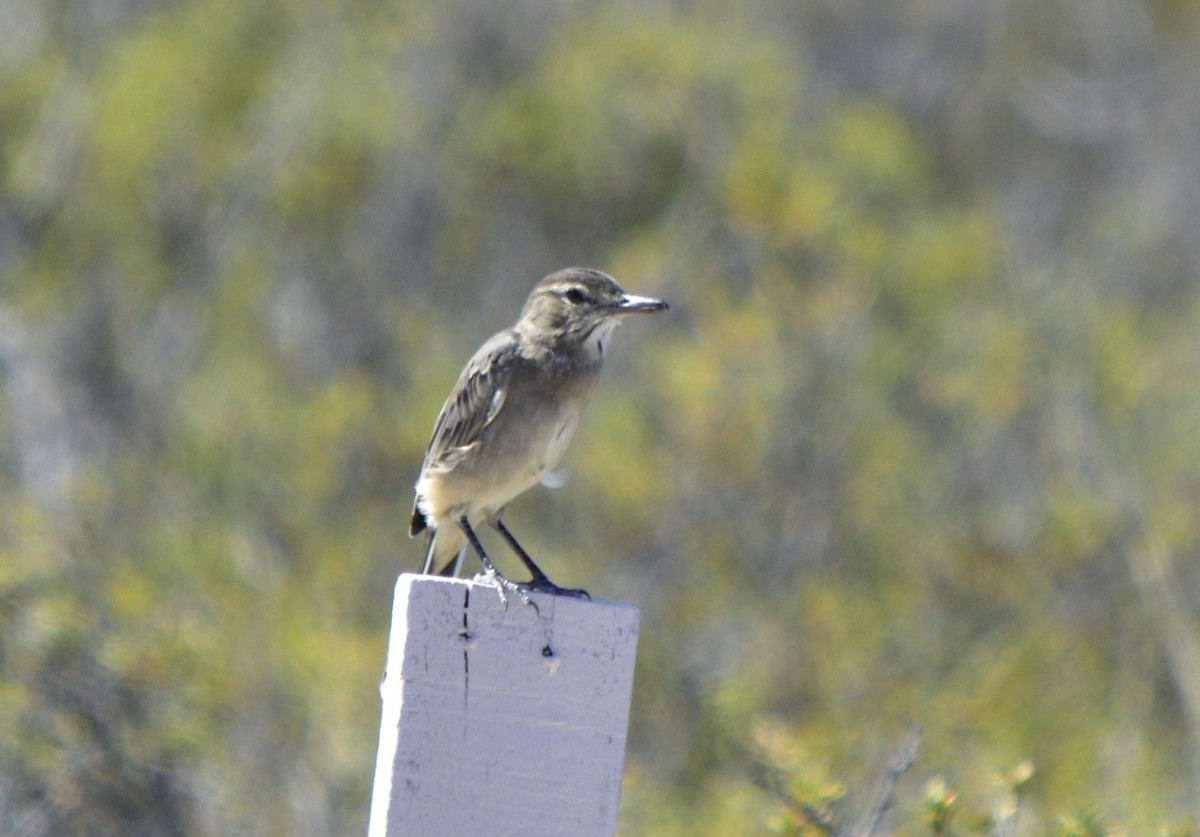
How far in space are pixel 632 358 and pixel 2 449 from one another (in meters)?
4.32

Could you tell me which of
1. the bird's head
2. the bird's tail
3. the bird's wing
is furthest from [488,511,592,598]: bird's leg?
the bird's head

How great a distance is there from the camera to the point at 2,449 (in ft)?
30.1

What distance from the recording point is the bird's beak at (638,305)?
5422 millimetres

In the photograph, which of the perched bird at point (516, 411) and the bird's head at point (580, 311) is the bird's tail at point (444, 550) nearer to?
the perched bird at point (516, 411)

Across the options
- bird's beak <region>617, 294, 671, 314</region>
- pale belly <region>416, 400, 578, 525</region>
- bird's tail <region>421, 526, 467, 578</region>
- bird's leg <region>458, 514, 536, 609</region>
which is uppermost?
bird's beak <region>617, 294, 671, 314</region>

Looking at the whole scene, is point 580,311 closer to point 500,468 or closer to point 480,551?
point 500,468

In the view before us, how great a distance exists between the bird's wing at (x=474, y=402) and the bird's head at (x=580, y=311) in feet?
0.43

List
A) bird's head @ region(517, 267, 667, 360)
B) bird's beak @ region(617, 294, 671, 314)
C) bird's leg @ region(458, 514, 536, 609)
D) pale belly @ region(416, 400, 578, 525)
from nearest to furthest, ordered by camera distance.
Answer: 1. bird's leg @ region(458, 514, 536, 609)
2. pale belly @ region(416, 400, 578, 525)
3. bird's beak @ region(617, 294, 671, 314)
4. bird's head @ region(517, 267, 667, 360)

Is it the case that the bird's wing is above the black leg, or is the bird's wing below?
above

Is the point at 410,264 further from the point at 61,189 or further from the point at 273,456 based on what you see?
the point at 273,456

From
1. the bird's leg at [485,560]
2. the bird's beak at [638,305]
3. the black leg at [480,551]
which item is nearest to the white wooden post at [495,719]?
the bird's leg at [485,560]

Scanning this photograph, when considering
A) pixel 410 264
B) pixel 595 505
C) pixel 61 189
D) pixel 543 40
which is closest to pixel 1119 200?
pixel 543 40

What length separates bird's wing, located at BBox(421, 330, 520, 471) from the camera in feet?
17.6

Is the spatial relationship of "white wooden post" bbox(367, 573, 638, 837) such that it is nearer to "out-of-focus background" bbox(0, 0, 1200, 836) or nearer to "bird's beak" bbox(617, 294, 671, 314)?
"out-of-focus background" bbox(0, 0, 1200, 836)
